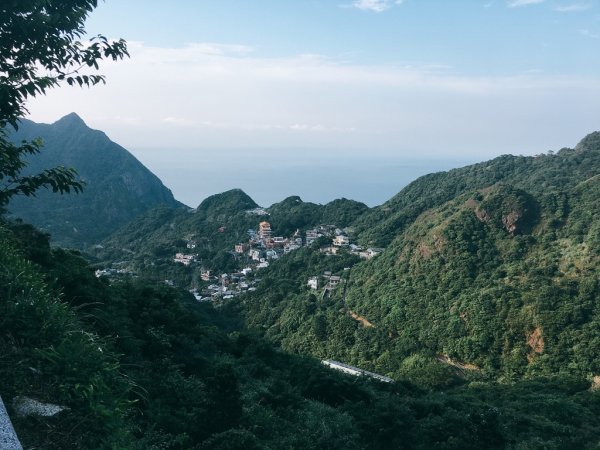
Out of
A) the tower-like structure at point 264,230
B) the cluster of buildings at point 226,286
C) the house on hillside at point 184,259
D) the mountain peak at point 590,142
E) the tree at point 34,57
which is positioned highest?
the mountain peak at point 590,142

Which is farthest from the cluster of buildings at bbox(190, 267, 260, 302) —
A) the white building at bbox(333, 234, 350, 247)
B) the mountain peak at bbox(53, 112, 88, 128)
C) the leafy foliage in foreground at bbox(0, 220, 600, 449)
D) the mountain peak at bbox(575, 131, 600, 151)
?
the mountain peak at bbox(53, 112, 88, 128)

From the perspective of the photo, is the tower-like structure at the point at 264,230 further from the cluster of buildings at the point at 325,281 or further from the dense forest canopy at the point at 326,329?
the cluster of buildings at the point at 325,281

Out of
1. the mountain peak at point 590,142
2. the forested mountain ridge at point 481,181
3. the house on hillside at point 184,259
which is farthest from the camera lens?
the mountain peak at point 590,142

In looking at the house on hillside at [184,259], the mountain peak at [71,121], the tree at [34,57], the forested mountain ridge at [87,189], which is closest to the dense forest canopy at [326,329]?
the tree at [34,57]

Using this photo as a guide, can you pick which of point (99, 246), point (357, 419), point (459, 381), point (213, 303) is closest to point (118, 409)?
point (357, 419)

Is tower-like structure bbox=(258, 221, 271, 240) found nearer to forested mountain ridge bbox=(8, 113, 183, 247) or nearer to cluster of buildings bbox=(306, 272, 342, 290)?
cluster of buildings bbox=(306, 272, 342, 290)

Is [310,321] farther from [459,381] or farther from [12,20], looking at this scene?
[12,20]

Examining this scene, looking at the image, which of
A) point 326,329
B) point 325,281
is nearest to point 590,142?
point 325,281

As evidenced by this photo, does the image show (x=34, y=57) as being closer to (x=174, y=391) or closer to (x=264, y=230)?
(x=174, y=391)

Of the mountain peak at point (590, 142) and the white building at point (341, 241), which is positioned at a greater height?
the mountain peak at point (590, 142)
